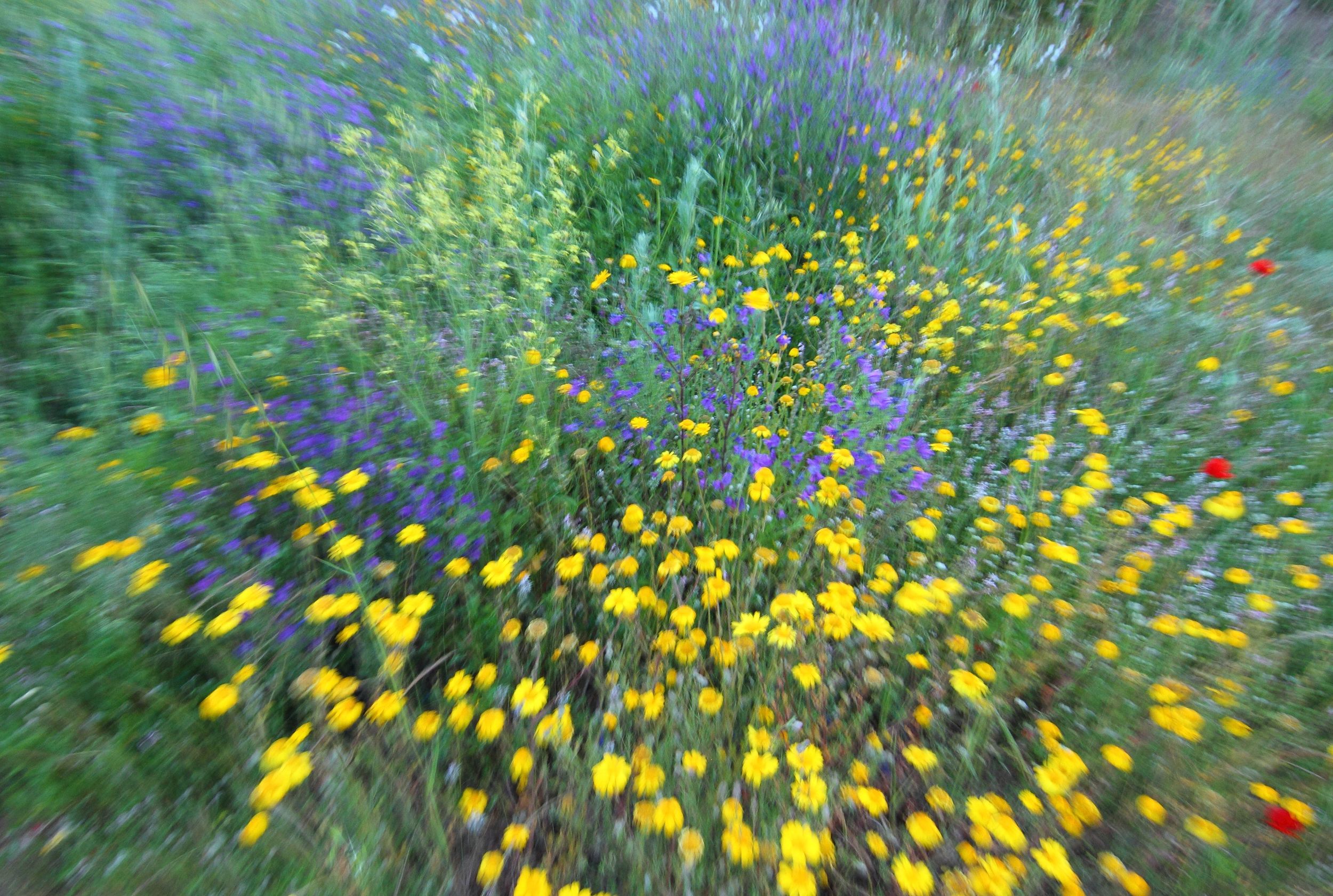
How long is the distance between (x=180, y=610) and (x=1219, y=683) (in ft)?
7.51

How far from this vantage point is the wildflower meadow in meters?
1.13

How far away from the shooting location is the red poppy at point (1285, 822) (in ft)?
3.49

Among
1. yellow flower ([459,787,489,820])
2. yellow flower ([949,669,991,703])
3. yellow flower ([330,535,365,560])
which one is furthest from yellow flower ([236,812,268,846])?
yellow flower ([949,669,991,703])

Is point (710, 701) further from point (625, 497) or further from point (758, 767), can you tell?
point (625, 497)

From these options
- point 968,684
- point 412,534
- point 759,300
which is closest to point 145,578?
point 412,534

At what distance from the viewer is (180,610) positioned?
1.30 meters

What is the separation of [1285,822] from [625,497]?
1.50 meters

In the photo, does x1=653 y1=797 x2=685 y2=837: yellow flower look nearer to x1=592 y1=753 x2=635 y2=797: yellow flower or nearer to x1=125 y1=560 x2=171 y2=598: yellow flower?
x1=592 y1=753 x2=635 y2=797: yellow flower

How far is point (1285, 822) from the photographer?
1068 millimetres

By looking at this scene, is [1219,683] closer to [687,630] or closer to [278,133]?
[687,630]

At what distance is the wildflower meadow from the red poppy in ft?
0.22

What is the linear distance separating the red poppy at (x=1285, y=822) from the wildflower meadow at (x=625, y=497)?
0.22ft

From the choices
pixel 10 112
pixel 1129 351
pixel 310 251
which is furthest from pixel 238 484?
pixel 1129 351

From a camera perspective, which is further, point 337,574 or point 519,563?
point 519,563
